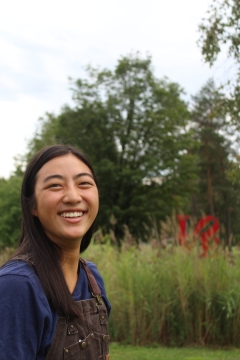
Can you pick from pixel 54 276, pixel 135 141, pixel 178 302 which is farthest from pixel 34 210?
pixel 135 141

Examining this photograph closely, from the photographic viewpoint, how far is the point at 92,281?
193cm

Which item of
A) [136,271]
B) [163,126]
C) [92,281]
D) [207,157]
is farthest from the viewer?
[207,157]

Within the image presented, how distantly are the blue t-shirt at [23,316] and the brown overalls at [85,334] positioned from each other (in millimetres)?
41

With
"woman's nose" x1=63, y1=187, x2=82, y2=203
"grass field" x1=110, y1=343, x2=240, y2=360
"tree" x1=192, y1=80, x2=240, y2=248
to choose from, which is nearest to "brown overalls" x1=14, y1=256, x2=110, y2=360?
"woman's nose" x1=63, y1=187, x2=82, y2=203

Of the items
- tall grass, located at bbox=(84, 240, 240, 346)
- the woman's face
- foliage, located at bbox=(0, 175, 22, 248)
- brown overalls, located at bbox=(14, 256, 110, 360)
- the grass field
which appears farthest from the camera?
foliage, located at bbox=(0, 175, 22, 248)

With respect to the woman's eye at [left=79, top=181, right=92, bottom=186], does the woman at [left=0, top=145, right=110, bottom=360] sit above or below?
below

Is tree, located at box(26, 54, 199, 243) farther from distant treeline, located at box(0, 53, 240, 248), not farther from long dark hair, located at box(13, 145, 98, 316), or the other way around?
long dark hair, located at box(13, 145, 98, 316)

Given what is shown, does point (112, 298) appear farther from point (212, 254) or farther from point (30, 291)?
point (30, 291)

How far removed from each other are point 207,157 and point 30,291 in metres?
38.4

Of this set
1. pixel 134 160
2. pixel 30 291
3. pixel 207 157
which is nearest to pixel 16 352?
pixel 30 291

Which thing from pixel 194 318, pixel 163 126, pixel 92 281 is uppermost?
pixel 163 126

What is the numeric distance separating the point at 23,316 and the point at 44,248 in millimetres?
310

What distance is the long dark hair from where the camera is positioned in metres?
1.64

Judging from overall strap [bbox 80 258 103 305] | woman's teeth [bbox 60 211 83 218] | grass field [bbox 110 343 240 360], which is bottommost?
grass field [bbox 110 343 240 360]
